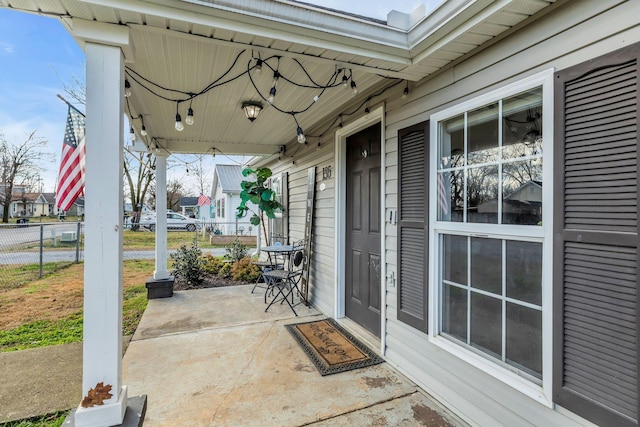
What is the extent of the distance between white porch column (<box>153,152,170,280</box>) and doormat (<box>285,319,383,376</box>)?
2645 millimetres

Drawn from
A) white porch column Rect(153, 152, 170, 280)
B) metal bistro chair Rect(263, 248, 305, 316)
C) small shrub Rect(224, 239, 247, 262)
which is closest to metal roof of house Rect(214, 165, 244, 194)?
small shrub Rect(224, 239, 247, 262)

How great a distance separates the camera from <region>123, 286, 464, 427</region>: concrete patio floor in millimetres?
2131

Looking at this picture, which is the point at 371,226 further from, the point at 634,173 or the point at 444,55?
the point at 634,173

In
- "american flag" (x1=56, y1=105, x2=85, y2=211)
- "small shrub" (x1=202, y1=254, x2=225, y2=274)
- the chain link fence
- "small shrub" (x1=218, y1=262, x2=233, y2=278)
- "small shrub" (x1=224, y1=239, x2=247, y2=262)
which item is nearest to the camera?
"american flag" (x1=56, y1=105, x2=85, y2=211)

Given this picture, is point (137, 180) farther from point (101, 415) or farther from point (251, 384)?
point (101, 415)

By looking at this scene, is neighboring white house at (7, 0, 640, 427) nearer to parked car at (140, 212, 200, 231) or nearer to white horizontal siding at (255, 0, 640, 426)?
white horizontal siding at (255, 0, 640, 426)

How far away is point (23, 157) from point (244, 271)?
20.8m

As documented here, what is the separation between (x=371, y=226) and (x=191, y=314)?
2721mm

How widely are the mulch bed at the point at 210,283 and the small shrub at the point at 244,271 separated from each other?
0.14 metres

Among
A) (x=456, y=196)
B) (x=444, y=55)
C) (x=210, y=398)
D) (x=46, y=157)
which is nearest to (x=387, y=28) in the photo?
(x=444, y=55)

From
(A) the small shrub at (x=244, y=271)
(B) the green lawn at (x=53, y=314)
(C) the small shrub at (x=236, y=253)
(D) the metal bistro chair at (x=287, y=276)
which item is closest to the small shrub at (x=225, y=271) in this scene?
(A) the small shrub at (x=244, y=271)

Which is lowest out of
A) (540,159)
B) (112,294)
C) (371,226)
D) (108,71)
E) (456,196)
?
(112,294)

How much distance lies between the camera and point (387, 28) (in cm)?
205

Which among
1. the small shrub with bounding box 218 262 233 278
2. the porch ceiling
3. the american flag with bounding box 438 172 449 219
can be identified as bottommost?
the small shrub with bounding box 218 262 233 278
